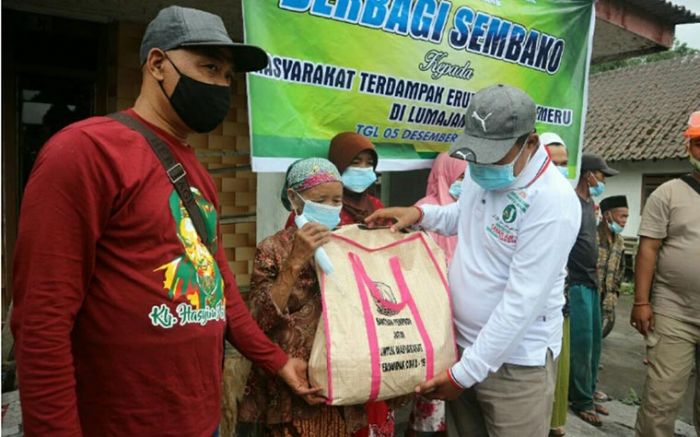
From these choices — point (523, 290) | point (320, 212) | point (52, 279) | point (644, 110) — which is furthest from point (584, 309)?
point (644, 110)

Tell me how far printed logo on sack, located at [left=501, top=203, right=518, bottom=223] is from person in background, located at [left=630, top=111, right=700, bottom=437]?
175 centimetres

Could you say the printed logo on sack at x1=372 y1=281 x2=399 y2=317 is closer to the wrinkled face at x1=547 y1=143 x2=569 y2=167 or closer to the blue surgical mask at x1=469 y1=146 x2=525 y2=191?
the blue surgical mask at x1=469 y1=146 x2=525 y2=191

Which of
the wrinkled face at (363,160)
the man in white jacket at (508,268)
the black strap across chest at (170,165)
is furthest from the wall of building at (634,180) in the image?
the black strap across chest at (170,165)

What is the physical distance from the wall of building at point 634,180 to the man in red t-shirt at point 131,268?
46.6 ft

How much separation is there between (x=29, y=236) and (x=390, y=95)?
2.08 m

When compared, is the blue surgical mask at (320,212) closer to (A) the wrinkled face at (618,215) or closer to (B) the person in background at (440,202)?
(B) the person in background at (440,202)

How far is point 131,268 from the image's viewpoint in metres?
1.25

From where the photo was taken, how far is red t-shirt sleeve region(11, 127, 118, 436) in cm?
112

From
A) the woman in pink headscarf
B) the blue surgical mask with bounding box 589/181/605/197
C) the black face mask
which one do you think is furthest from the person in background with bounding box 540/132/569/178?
the black face mask

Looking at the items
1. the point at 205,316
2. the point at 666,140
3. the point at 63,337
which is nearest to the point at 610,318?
the point at 205,316

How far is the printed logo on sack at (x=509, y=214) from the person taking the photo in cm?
186

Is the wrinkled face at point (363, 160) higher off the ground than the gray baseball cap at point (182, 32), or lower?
lower

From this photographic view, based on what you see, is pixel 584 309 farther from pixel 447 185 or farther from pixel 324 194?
pixel 324 194

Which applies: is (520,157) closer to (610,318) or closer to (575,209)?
(575,209)
